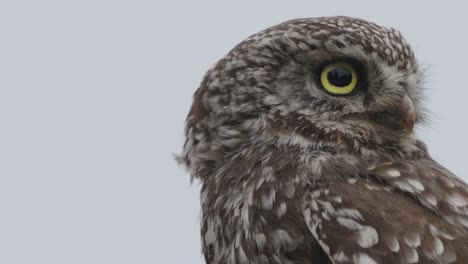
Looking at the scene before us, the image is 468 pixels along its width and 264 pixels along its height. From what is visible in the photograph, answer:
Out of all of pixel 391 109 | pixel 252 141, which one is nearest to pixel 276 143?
pixel 252 141

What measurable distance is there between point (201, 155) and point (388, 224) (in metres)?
1.35

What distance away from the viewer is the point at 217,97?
6.88 meters

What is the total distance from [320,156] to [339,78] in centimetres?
43

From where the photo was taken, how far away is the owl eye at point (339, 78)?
6.60 meters

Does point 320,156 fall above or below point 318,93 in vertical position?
below

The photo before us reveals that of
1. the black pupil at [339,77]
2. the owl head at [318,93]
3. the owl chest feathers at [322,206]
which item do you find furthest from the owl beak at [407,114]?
the black pupil at [339,77]

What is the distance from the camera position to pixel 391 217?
5930 mm

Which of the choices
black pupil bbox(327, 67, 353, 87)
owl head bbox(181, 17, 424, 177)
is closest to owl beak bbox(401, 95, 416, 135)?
owl head bbox(181, 17, 424, 177)

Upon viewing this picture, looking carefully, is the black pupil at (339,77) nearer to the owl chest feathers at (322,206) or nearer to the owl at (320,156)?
the owl at (320,156)

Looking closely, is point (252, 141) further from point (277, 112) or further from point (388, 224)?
point (388, 224)

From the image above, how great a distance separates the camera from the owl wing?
5.80 metres

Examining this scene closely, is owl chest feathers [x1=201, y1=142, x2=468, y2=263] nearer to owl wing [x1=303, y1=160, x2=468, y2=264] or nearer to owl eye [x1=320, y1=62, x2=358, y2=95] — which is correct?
owl wing [x1=303, y1=160, x2=468, y2=264]

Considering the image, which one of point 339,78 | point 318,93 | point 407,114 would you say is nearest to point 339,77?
point 339,78

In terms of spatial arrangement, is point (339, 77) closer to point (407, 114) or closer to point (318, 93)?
point (318, 93)
